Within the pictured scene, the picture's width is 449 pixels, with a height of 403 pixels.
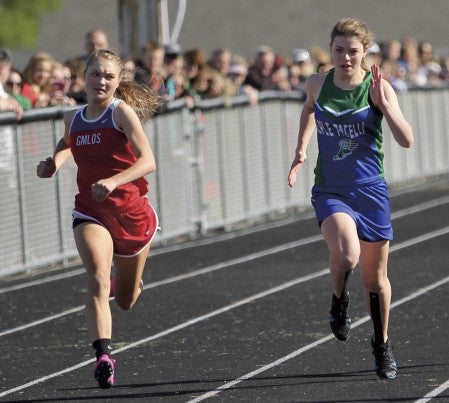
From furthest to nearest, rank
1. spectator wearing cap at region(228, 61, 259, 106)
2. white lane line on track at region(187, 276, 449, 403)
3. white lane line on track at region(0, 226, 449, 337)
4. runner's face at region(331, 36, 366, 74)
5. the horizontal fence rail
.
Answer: spectator wearing cap at region(228, 61, 259, 106) < the horizontal fence rail < white lane line on track at region(0, 226, 449, 337) < runner's face at region(331, 36, 366, 74) < white lane line on track at region(187, 276, 449, 403)

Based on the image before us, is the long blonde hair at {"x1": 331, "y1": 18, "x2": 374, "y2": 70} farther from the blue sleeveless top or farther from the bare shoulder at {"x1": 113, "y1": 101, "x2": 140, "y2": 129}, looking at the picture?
the bare shoulder at {"x1": 113, "y1": 101, "x2": 140, "y2": 129}

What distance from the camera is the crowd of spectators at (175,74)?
15578 mm

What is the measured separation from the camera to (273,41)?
189 ft

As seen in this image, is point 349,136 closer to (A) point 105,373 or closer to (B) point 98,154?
(B) point 98,154

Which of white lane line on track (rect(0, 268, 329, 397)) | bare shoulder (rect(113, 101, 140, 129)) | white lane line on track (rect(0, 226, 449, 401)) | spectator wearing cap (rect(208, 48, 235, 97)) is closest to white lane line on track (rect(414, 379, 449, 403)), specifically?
white lane line on track (rect(0, 226, 449, 401))

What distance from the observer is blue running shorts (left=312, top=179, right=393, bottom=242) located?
9.05 metres

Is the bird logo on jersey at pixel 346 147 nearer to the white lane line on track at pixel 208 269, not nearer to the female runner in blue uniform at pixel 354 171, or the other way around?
the female runner in blue uniform at pixel 354 171

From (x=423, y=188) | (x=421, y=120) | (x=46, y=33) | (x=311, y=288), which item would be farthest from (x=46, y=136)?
(x=46, y=33)

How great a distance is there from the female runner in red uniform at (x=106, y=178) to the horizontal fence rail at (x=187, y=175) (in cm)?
573

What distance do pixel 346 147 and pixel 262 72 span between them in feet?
40.8

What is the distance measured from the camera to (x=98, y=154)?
356 inches

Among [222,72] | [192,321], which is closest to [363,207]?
[192,321]

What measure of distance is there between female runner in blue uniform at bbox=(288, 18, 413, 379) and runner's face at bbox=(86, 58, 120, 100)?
3.53 ft

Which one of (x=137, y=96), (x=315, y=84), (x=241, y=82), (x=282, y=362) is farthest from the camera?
(x=241, y=82)
